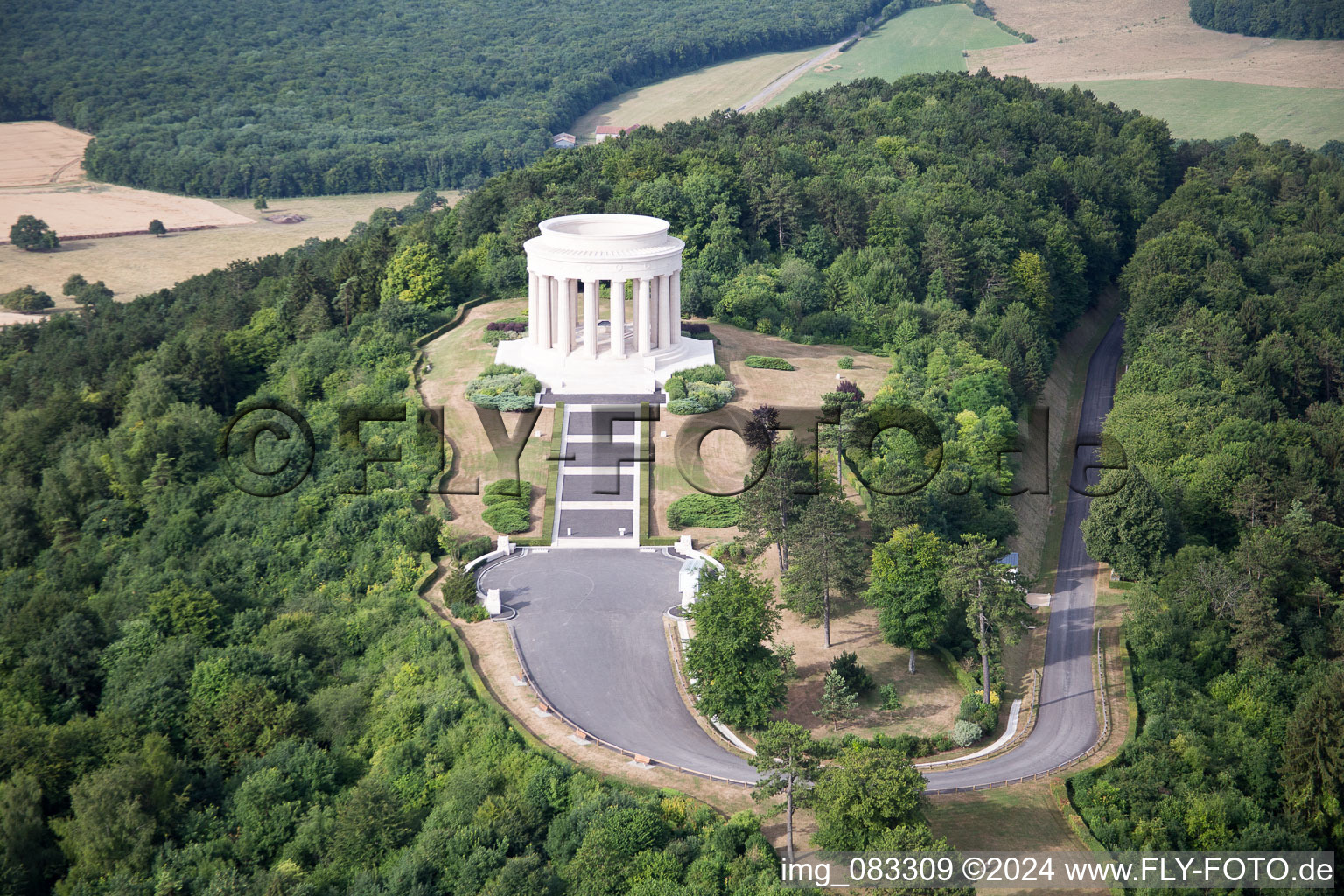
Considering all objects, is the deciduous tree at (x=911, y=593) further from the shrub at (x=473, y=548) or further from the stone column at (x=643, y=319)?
the stone column at (x=643, y=319)

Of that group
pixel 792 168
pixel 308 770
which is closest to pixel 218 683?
pixel 308 770

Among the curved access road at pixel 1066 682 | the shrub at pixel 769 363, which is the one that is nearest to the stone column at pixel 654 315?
the shrub at pixel 769 363

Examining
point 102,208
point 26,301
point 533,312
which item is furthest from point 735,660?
point 102,208

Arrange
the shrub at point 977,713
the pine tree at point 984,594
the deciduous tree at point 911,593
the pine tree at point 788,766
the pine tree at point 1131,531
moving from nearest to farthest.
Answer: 1. the pine tree at point 788,766
2. the shrub at point 977,713
3. the pine tree at point 984,594
4. the deciduous tree at point 911,593
5. the pine tree at point 1131,531

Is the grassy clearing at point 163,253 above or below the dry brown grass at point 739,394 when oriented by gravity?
below

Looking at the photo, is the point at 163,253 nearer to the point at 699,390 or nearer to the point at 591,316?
the point at 591,316
